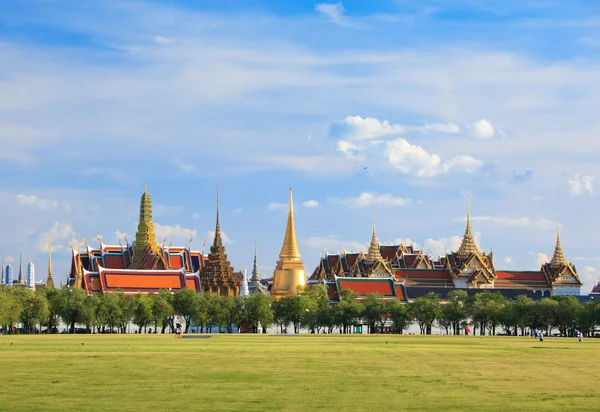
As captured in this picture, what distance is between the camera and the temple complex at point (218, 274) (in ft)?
545

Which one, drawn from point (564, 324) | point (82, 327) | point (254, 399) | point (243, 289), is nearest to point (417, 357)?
point (254, 399)

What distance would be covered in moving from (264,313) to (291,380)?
74699 millimetres

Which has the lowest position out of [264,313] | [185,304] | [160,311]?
[264,313]

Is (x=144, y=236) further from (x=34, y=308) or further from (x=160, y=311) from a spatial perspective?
(x=34, y=308)

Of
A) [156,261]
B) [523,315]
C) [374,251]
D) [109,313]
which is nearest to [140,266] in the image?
[156,261]

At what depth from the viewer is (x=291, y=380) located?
39.8 metres

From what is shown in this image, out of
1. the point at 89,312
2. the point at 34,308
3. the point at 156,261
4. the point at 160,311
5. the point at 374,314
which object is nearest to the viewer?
the point at 34,308

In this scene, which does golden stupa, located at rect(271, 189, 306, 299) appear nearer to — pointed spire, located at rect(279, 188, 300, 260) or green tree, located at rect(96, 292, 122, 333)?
pointed spire, located at rect(279, 188, 300, 260)

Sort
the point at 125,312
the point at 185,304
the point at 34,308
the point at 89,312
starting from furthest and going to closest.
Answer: the point at 185,304 < the point at 125,312 < the point at 89,312 < the point at 34,308

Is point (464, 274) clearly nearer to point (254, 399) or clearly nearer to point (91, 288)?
point (91, 288)

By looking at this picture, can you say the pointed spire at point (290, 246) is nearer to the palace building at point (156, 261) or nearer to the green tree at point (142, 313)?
the palace building at point (156, 261)

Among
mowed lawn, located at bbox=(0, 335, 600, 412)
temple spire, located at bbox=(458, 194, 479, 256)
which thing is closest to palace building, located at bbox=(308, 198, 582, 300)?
temple spire, located at bbox=(458, 194, 479, 256)

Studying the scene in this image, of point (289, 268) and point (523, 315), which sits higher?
point (289, 268)

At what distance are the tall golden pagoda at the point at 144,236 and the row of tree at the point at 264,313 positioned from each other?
3966cm
